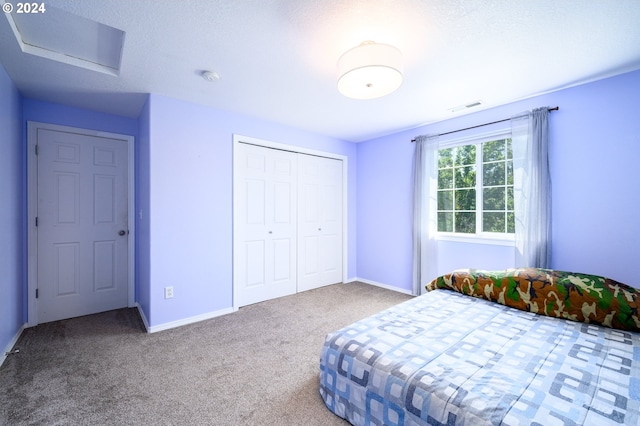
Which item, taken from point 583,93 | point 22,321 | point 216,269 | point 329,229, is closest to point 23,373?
point 22,321

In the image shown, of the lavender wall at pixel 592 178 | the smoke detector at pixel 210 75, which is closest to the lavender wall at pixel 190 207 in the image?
the smoke detector at pixel 210 75

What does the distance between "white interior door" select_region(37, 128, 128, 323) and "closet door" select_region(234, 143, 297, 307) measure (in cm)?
146

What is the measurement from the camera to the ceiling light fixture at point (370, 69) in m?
1.62

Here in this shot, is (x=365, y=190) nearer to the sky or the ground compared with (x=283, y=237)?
nearer to the sky

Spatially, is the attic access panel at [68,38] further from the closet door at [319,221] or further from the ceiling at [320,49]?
the closet door at [319,221]

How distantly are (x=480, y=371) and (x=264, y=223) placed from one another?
9.19 ft

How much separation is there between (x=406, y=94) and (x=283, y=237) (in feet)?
7.70

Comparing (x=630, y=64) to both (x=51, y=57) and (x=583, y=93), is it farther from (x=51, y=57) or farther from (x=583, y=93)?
(x=51, y=57)

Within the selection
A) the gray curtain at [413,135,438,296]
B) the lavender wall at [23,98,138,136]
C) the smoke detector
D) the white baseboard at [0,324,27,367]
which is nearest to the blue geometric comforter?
the gray curtain at [413,135,438,296]

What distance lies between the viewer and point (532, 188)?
105 inches

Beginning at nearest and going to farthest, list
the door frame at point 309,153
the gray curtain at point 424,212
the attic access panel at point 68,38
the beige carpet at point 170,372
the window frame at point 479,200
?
1. the beige carpet at point 170,372
2. the attic access panel at point 68,38
3. the window frame at point 479,200
4. the door frame at point 309,153
5. the gray curtain at point 424,212

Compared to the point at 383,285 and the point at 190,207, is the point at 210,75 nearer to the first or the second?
the point at 190,207

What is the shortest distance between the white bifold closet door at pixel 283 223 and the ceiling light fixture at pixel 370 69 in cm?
187

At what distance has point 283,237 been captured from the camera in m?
3.72
